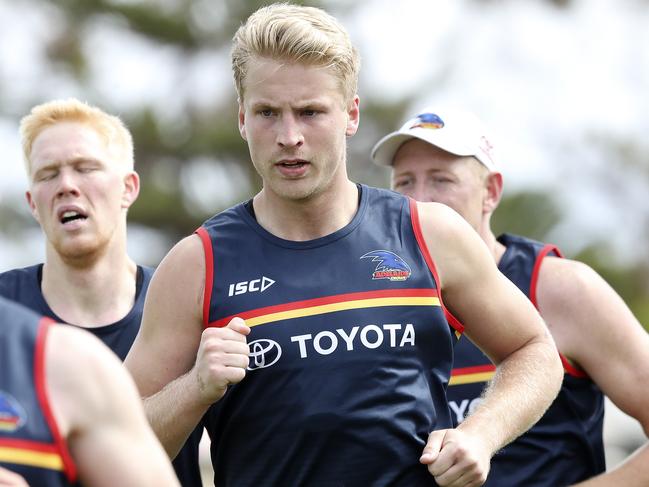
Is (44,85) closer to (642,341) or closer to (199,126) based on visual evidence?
(199,126)

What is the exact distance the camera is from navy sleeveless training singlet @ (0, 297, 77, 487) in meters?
2.70

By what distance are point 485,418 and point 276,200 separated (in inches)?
39.2

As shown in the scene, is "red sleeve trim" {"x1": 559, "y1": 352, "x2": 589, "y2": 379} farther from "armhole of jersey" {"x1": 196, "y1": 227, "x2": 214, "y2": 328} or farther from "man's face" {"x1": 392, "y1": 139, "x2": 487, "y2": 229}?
"armhole of jersey" {"x1": 196, "y1": 227, "x2": 214, "y2": 328}

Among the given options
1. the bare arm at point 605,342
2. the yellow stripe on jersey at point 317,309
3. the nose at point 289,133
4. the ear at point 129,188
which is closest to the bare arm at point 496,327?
the yellow stripe on jersey at point 317,309

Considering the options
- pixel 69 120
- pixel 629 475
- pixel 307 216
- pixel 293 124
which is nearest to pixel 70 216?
pixel 69 120

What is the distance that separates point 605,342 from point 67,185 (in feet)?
7.85

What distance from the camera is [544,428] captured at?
520 cm

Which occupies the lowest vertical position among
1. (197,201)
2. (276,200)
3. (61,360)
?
(61,360)

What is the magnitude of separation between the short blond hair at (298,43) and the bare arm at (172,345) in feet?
2.06

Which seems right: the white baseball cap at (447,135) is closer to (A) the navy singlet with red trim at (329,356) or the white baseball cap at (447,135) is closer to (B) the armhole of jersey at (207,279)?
(A) the navy singlet with red trim at (329,356)

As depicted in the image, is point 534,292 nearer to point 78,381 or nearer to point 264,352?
point 264,352

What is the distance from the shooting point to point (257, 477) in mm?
4137

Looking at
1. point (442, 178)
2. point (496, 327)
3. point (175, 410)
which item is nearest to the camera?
point (175, 410)

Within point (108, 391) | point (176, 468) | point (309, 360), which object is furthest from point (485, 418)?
point (108, 391)
